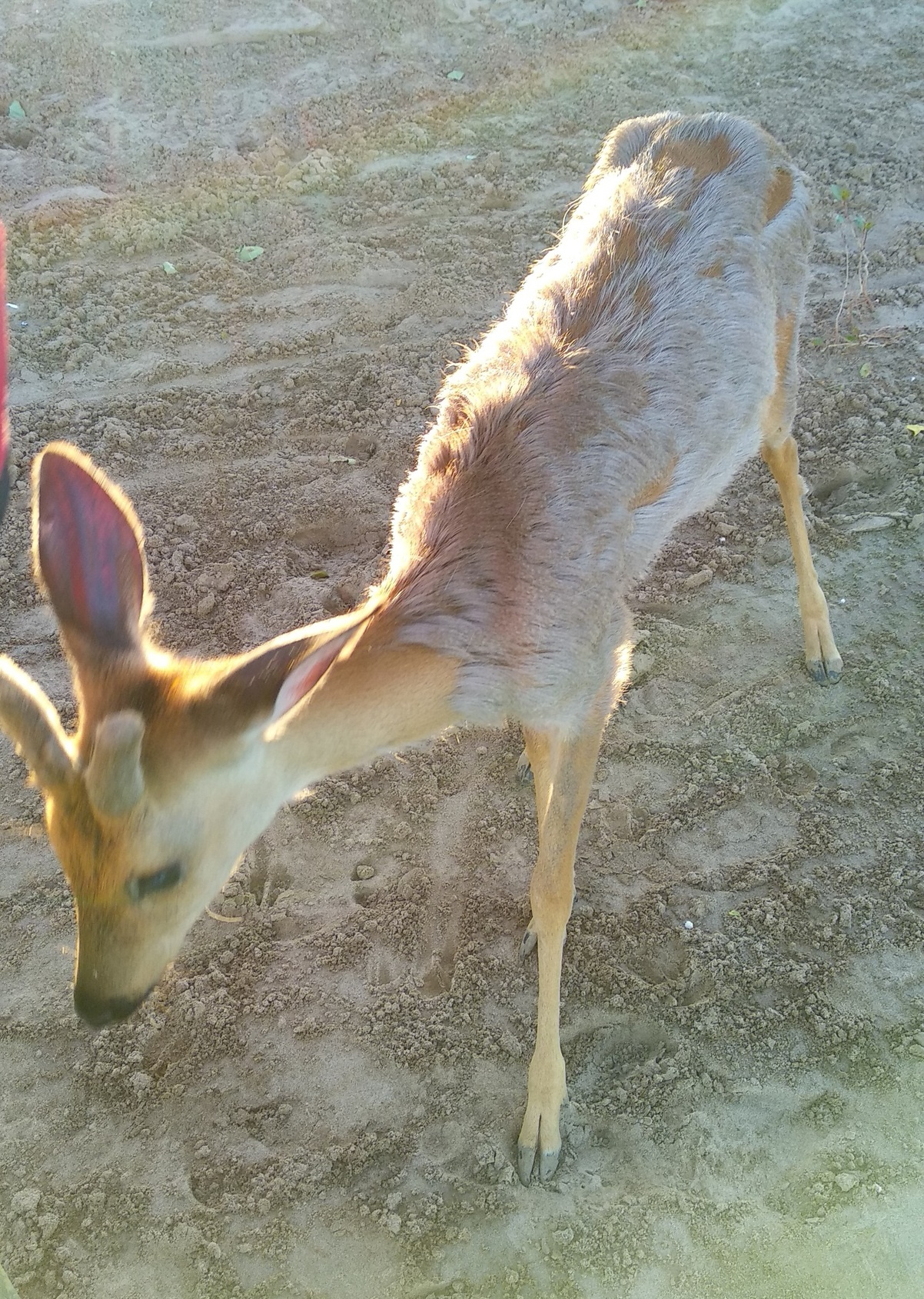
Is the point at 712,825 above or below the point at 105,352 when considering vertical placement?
below

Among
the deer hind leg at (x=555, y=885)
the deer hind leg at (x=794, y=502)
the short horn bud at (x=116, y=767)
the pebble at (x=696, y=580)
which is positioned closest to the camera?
the short horn bud at (x=116, y=767)

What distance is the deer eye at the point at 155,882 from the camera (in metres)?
2.32

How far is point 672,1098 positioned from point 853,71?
8440mm

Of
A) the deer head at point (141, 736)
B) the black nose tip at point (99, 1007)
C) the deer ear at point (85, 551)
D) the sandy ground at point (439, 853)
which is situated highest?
the deer ear at point (85, 551)

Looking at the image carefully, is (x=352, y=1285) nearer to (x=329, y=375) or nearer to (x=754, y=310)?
(x=754, y=310)

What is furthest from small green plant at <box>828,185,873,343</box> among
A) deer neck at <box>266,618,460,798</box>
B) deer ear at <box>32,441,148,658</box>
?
deer ear at <box>32,441,148,658</box>

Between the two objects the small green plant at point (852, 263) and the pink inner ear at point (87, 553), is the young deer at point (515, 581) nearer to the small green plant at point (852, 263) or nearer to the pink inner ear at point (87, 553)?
the pink inner ear at point (87, 553)

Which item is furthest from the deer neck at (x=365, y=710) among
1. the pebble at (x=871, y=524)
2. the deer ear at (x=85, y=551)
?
the pebble at (x=871, y=524)

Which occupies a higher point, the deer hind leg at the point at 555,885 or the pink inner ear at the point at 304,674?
the pink inner ear at the point at 304,674

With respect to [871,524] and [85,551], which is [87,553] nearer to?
[85,551]

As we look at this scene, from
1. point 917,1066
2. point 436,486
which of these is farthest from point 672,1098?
point 436,486

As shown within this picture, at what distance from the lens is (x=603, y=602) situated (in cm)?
327

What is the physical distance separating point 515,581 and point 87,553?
1.23 metres

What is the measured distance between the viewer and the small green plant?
616cm
